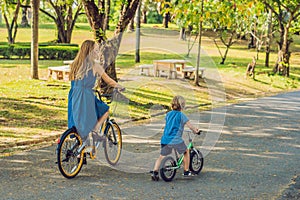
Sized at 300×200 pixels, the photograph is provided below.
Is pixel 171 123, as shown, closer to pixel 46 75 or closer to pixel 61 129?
pixel 61 129

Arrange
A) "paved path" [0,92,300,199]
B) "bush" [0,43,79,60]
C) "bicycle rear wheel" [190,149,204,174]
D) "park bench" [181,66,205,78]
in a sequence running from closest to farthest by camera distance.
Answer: "paved path" [0,92,300,199], "bicycle rear wheel" [190,149,204,174], "park bench" [181,66,205,78], "bush" [0,43,79,60]

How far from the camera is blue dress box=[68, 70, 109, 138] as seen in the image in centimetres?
740

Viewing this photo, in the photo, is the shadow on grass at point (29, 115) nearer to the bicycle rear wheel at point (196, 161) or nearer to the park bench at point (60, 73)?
the bicycle rear wheel at point (196, 161)

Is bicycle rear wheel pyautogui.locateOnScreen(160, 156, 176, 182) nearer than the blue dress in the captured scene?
Yes

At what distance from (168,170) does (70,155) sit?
1.29 metres

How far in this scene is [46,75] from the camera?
20516 mm

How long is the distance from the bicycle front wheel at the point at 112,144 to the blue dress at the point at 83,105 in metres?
0.47

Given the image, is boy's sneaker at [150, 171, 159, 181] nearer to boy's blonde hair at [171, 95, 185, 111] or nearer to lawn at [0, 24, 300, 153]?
boy's blonde hair at [171, 95, 185, 111]

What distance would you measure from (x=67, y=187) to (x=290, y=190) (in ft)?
9.37

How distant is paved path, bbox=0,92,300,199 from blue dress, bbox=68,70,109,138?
2.21ft

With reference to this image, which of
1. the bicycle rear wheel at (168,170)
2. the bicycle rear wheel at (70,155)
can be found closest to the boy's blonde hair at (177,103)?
the bicycle rear wheel at (168,170)

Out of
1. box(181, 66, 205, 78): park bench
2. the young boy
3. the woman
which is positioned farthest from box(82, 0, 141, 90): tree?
the young boy

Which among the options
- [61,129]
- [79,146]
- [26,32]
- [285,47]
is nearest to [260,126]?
[61,129]

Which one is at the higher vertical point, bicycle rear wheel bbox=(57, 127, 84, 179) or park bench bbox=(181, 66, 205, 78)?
bicycle rear wheel bbox=(57, 127, 84, 179)
